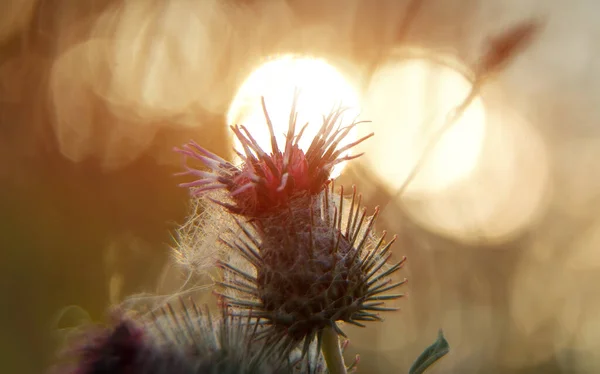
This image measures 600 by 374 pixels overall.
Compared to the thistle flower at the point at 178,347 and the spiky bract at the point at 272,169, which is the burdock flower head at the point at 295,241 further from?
the thistle flower at the point at 178,347

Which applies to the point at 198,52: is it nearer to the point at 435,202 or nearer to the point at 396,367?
the point at 435,202

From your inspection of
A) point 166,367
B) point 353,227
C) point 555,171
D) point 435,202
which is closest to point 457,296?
point 435,202

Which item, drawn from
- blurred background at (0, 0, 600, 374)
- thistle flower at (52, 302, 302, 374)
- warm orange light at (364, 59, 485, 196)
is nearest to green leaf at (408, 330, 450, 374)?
thistle flower at (52, 302, 302, 374)

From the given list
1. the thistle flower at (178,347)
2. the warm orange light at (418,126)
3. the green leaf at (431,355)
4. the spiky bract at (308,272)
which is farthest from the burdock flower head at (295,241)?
the warm orange light at (418,126)

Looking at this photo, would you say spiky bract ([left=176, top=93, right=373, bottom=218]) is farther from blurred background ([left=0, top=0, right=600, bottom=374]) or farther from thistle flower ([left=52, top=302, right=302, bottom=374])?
blurred background ([left=0, top=0, right=600, bottom=374])

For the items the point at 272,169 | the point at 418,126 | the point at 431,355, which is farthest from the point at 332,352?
the point at 418,126
